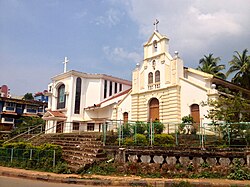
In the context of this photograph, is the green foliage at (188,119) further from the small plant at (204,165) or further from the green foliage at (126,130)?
the small plant at (204,165)

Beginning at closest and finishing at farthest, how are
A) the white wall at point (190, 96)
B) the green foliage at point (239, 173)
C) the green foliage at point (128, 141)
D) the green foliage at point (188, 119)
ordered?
the green foliage at point (239, 173), the green foliage at point (128, 141), the green foliage at point (188, 119), the white wall at point (190, 96)

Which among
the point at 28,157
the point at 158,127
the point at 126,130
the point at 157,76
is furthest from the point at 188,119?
the point at 28,157

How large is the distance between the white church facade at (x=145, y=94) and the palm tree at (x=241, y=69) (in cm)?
967

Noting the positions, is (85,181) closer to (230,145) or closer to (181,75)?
(230,145)

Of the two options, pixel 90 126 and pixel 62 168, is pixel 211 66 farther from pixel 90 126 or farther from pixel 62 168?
pixel 62 168

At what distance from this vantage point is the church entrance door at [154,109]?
76.9 ft

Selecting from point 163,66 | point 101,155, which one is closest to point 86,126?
point 163,66

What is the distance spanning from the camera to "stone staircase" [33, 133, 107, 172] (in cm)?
1217

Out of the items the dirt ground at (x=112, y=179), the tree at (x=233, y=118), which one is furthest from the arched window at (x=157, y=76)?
the dirt ground at (x=112, y=179)

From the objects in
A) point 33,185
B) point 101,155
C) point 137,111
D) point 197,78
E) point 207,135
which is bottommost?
point 33,185

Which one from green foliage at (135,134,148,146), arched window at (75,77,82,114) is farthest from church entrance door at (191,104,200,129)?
arched window at (75,77,82,114)

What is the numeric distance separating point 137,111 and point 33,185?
16.3 metres

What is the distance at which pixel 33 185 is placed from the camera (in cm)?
930

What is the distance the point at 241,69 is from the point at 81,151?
85.0 feet
